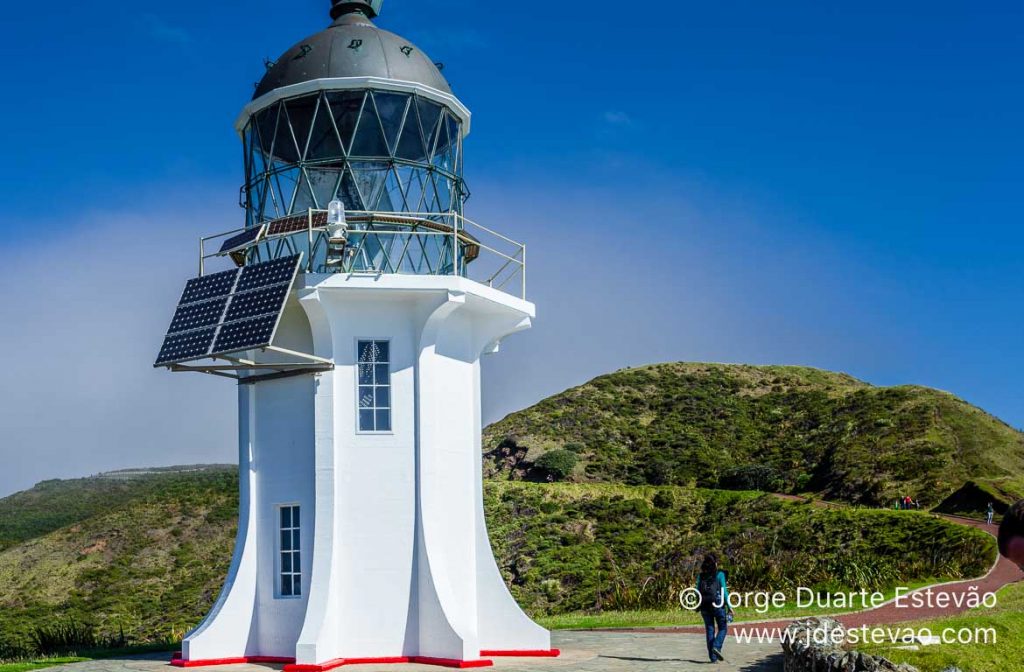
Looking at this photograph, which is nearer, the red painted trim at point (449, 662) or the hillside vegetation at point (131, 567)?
the red painted trim at point (449, 662)

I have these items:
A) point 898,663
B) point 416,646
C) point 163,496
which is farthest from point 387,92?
point 163,496

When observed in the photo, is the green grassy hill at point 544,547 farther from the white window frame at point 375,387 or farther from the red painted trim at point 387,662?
the white window frame at point 375,387

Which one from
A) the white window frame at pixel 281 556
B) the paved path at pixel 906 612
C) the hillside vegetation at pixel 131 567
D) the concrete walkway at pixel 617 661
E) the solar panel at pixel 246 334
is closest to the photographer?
the concrete walkway at pixel 617 661

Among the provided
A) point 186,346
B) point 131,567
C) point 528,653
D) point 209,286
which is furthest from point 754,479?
point 186,346

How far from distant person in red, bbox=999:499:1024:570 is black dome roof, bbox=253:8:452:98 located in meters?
13.2

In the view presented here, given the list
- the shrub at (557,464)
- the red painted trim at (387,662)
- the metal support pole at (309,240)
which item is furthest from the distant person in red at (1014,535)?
the shrub at (557,464)

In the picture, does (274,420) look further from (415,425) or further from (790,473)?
(790,473)

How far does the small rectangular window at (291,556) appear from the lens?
16500mm

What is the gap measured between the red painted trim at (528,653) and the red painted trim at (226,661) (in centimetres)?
301

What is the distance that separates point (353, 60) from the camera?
1700 cm

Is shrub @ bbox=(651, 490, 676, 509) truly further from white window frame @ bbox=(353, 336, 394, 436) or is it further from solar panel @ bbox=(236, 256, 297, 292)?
solar panel @ bbox=(236, 256, 297, 292)

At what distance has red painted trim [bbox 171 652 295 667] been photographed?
635 inches

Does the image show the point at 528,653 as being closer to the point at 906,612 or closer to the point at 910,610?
the point at 906,612

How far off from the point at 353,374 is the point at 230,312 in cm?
195
